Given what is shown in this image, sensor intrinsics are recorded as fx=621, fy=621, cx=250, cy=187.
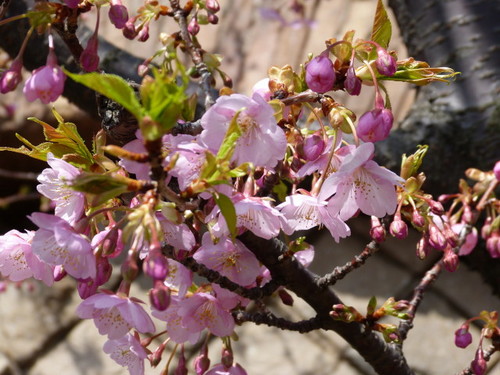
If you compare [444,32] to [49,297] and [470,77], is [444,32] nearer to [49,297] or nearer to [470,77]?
[470,77]

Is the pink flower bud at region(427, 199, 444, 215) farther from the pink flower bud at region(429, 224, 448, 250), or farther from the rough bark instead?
the rough bark

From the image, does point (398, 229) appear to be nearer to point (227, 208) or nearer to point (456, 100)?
point (227, 208)

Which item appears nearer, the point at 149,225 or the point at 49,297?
the point at 149,225

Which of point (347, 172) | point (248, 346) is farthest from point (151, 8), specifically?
point (248, 346)

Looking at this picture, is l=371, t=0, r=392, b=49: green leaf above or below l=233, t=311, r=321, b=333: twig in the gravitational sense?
above

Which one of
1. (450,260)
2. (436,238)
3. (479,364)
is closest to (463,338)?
(479,364)

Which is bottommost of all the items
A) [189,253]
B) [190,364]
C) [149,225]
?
[190,364]

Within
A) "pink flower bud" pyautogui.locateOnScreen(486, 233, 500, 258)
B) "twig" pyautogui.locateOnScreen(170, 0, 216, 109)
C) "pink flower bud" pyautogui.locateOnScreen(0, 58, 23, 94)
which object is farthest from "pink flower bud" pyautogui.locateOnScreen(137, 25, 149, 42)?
"pink flower bud" pyautogui.locateOnScreen(486, 233, 500, 258)
